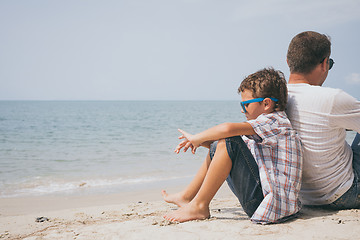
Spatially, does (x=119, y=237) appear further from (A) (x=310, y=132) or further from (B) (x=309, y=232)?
(A) (x=310, y=132)

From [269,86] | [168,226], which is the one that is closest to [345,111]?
[269,86]

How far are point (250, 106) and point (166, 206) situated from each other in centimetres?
198

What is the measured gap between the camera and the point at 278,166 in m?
2.26

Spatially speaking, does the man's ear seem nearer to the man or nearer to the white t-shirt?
the man

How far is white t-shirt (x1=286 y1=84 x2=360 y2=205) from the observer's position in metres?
2.24

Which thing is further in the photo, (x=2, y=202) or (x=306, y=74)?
(x=2, y=202)

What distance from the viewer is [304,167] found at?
245 cm

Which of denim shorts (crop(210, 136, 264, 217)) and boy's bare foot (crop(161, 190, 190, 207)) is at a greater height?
denim shorts (crop(210, 136, 264, 217))

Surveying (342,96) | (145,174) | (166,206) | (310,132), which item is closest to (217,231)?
(310,132)

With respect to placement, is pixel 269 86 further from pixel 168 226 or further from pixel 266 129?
pixel 168 226

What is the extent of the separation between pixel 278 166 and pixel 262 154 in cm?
14

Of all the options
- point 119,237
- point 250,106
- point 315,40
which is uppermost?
point 315,40

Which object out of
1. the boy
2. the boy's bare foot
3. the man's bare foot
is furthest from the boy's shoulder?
the boy's bare foot

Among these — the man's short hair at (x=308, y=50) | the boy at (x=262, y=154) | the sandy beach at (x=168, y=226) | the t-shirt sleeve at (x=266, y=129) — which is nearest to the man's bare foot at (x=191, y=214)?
the sandy beach at (x=168, y=226)
